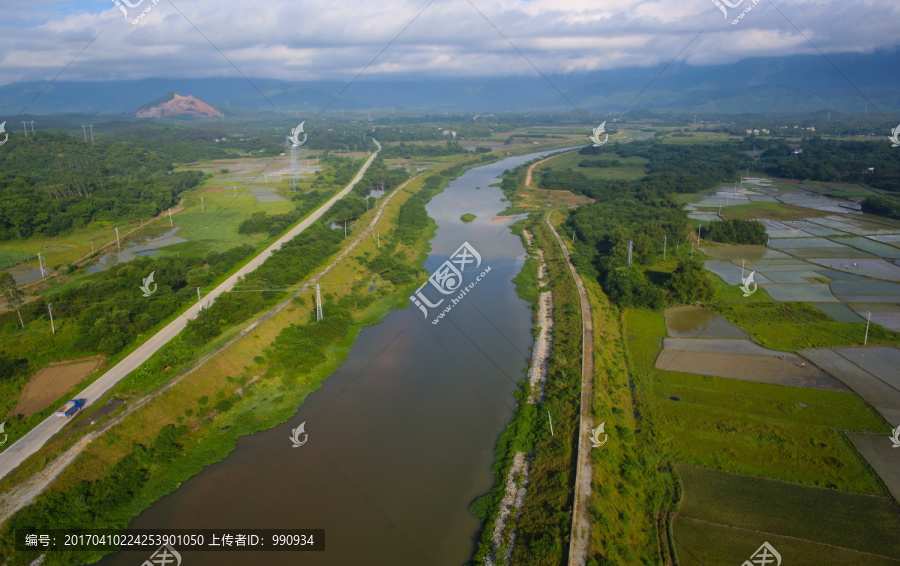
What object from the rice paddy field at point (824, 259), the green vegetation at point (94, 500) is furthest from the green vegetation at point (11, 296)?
the rice paddy field at point (824, 259)

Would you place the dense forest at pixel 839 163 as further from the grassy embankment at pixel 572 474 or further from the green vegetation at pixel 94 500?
the green vegetation at pixel 94 500

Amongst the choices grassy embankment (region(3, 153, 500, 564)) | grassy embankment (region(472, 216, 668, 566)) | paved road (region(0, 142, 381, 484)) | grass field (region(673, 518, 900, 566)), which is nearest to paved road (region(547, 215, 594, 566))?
grassy embankment (region(472, 216, 668, 566))

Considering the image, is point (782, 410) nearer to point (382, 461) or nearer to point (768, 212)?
point (382, 461)

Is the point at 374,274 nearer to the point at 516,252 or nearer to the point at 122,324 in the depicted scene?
the point at 516,252

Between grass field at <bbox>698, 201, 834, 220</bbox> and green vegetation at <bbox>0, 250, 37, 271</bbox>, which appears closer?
green vegetation at <bbox>0, 250, 37, 271</bbox>

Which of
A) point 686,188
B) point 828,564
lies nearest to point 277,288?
point 828,564

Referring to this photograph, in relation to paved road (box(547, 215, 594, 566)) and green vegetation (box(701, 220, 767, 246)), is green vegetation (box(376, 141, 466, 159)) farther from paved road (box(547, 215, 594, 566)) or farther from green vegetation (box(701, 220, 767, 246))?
paved road (box(547, 215, 594, 566))

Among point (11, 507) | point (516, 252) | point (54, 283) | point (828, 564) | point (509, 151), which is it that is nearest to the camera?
point (828, 564)
